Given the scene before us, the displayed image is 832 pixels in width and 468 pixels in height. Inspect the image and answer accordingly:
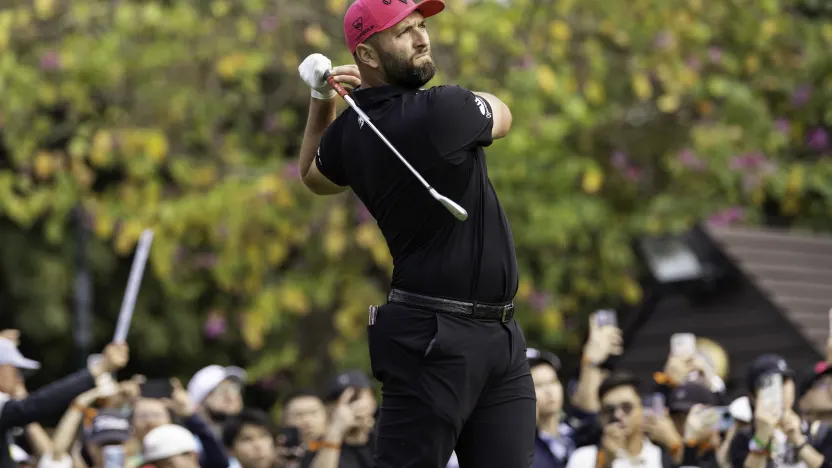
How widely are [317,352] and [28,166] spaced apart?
3.13 m

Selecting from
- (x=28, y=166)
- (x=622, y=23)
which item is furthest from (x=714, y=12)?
(x=28, y=166)

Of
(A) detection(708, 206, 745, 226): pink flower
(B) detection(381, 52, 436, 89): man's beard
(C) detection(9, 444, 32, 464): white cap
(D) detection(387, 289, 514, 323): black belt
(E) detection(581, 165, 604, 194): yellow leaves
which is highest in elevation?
(B) detection(381, 52, 436, 89): man's beard

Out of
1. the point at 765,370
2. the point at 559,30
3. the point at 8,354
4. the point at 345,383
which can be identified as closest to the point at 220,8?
the point at 559,30

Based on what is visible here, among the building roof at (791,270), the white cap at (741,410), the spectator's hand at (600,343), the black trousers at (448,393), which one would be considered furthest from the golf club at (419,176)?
the building roof at (791,270)

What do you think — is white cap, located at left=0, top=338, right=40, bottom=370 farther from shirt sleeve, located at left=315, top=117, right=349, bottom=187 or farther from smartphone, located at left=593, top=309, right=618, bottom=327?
shirt sleeve, located at left=315, top=117, right=349, bottom=187

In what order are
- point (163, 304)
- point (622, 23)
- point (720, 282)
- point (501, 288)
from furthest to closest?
point (163, 304)
point (622, 23)
point (720, 282)
point (501, 288)

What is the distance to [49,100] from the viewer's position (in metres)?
14.4

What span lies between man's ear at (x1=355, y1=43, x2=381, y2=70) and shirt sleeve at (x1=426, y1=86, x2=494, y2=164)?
8.7 inches

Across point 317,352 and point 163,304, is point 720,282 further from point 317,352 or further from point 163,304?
point 163,304

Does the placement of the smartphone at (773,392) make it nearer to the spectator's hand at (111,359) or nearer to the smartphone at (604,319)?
the smartphone at (604,319)

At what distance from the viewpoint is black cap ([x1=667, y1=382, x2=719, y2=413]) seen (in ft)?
28.2

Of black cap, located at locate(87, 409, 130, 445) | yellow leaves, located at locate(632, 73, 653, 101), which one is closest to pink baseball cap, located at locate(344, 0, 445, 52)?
black cap, located at locate(87, 409, 130, 445)

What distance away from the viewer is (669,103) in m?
14.9

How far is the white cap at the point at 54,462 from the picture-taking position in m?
10.1
